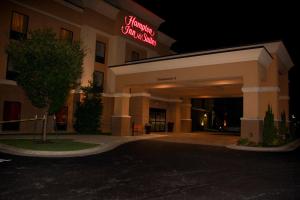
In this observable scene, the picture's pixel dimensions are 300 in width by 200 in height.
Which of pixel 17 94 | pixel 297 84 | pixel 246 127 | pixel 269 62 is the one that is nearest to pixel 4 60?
pixel 17 94

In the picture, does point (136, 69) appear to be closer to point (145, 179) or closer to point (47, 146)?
point (47, 146)

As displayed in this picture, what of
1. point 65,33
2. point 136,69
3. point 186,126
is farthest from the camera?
point 186,126

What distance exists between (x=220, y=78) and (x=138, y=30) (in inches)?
614

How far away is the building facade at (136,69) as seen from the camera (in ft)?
67.4

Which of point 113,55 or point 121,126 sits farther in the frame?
point 113,55

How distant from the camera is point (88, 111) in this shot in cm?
2728

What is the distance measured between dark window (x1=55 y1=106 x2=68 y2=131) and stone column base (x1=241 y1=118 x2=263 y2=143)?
56.5 feet

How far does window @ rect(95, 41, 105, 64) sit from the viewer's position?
3094 cm

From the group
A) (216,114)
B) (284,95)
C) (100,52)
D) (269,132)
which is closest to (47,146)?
(269,132)

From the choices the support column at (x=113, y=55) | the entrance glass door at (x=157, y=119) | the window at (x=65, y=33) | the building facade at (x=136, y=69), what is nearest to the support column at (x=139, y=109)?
the building facade at (x=136, y=69)

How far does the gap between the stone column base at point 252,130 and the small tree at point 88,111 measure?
564 inches

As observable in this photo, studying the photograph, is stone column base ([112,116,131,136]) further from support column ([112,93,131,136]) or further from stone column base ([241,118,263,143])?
stone column base ([241,118,263,143])

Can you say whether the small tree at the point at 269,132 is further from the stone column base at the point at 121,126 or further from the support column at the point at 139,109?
the stone column base at the point at 121,126

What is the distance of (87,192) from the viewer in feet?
22.9
